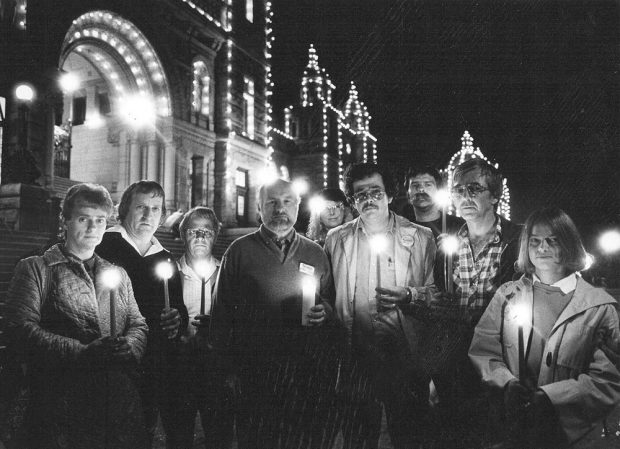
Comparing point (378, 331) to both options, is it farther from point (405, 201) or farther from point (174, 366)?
point (405, 201)

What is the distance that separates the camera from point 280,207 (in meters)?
3.62

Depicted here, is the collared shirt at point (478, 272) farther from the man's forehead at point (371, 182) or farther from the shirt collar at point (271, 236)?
the shirt collar at point (271, 236)

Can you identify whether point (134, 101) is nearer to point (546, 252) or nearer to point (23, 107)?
point (23, 107)

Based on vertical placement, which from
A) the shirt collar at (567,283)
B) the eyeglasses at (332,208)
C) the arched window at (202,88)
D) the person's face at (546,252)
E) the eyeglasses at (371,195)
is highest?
the arched window at (202,88)

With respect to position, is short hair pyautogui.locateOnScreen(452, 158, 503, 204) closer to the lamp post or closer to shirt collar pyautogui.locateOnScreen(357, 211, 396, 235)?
shirt collar pyautogui.locateOnScreen(357, 211, 396, 235)

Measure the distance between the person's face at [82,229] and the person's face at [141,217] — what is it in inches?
25.6

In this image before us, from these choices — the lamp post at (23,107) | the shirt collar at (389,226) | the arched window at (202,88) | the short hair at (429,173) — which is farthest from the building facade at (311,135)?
the shirt collar at (389,226)

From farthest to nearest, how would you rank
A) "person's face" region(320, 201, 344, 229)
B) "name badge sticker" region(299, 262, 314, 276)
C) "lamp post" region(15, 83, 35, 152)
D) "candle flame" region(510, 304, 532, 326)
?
1. "lamp post" region(15, 83, 35, 152)
2. "person's face" region(320, 201, 344, 229)
3. "name badge sticker" region(299, 262, 314, 276)
4. "candle flame" region(510, 304, 532, 326)

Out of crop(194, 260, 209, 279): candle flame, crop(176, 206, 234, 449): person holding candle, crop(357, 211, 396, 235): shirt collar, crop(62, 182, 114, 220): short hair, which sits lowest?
crop(176, 206, 234, 449): person holding candle

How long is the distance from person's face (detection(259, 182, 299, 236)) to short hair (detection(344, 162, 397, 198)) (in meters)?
0.50

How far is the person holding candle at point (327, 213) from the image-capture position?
5707 mm

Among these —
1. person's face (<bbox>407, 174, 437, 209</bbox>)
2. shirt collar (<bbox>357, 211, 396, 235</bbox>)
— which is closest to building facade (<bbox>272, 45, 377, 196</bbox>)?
person's face (<bbox>407, 174, 437, 209</bbox>)

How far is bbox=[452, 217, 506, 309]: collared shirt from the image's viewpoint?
11.4 ft

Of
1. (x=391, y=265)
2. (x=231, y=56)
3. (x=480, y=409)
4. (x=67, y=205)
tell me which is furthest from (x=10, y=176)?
(x=231, y=56)
